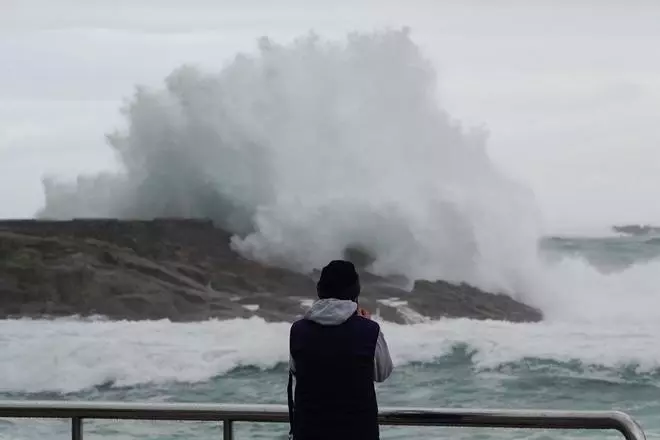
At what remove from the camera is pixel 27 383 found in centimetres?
369

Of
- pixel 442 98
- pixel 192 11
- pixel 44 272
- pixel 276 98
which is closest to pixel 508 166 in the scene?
pixel 442 98

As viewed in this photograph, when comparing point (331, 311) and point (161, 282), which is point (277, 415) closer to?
point (331, 311)

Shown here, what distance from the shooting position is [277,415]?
6.45ft

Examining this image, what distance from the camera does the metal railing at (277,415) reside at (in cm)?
188

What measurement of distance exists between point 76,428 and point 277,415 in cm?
52

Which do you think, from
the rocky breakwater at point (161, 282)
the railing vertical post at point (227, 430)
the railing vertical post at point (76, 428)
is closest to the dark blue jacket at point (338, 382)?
the railing vertical post at point (227, 430)

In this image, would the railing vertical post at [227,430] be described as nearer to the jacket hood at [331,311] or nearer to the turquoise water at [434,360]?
the jacket hood at [331,311]

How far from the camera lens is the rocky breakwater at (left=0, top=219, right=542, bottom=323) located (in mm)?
3641

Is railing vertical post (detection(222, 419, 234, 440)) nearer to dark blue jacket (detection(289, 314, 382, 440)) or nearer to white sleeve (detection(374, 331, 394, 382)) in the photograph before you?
dark blue jacket (detection(289, 314, 382, 440))

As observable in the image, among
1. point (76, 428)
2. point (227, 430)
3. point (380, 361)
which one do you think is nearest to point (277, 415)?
point (227, 430)

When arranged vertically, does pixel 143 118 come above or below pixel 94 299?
above

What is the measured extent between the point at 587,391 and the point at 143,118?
219cm

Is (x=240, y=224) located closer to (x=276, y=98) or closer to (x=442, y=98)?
(x=276, y=98)

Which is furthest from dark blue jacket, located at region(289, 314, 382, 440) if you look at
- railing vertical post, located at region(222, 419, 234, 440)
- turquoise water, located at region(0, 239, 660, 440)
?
turquoise water, located at region(0, 239, 660, 440)
